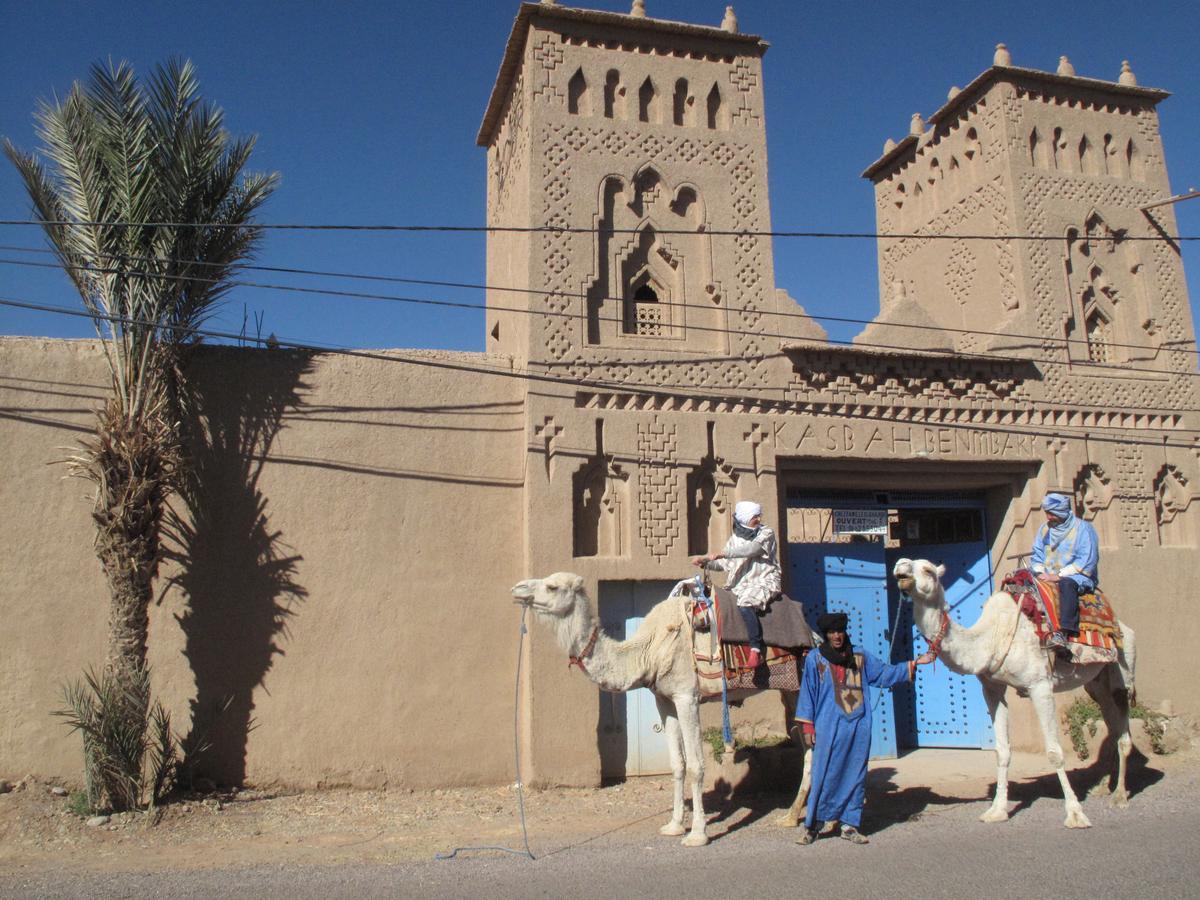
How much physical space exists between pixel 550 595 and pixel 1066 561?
4908 mm

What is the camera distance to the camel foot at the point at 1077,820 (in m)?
7.78

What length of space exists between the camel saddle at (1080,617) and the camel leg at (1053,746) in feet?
1.32

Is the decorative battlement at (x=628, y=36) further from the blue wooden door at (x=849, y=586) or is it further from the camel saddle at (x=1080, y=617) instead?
the camel saddle at (x=1080, y=617)

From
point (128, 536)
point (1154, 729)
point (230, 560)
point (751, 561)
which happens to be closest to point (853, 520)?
point (1154, 729)

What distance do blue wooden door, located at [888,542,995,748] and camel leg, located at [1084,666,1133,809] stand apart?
268 centimetres

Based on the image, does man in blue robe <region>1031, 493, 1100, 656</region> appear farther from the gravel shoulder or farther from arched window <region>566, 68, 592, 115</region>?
arched window <region>566, 68, 592, 115</region>

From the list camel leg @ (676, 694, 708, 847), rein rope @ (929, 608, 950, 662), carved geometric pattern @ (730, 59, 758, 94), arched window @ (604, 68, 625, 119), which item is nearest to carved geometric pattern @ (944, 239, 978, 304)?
carved geometric pattern @ (730, 59, 758, 94)

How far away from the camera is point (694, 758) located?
7637 millimetres

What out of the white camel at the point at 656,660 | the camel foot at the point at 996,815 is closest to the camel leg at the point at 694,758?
the white camel at the point at 656,660

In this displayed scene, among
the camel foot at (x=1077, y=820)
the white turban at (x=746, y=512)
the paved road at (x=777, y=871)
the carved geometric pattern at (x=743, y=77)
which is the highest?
the carved geometric pattern at (x=743, y=77)

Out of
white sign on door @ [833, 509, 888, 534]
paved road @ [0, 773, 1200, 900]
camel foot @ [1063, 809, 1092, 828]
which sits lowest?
paved road @ [0, 773, 1200, 900]

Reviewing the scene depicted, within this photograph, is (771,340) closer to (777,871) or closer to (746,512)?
(746,512)

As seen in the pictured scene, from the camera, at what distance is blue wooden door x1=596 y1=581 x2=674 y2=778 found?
33.0 feet

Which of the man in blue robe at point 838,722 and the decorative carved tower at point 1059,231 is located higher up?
the decorative carved tower at point 1059,231
